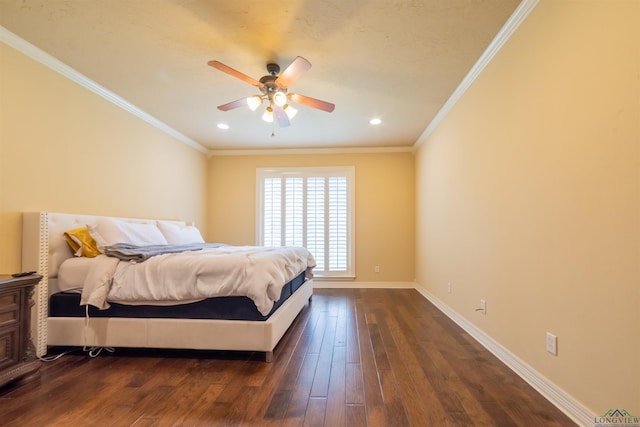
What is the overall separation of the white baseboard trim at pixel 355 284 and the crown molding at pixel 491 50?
→ 280 cm

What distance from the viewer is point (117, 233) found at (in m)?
2.76

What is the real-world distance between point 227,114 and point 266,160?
68.3 inches

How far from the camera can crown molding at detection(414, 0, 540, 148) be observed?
1940mm

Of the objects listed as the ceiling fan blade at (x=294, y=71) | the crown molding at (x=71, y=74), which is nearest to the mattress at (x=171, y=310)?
the ceiling fan blade at (x=294, y=71)

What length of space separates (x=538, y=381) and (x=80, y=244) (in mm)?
3565

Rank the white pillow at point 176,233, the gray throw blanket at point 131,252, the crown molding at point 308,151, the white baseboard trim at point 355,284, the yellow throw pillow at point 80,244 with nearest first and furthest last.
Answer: the gray throw blanket at point 131,252 → the yellow throw pillow at point 80,244 → the white pillow at point 176,233 → the white baseboard trim at point 355,284 → the crown molding at point 308,151

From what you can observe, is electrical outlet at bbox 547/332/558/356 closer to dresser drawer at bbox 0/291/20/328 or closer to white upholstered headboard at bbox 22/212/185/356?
dresser drawer at bbox 0/291/20/328

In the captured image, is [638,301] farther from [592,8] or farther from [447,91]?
[447,91]

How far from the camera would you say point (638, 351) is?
1236mm

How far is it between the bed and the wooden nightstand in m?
0.39

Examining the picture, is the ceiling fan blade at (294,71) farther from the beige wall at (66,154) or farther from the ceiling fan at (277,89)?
the beige wall at (66,154)

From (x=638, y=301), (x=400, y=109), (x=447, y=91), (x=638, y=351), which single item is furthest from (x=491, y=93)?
(x=638, y=351)

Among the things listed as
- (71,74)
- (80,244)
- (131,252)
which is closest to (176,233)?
(80,244)
